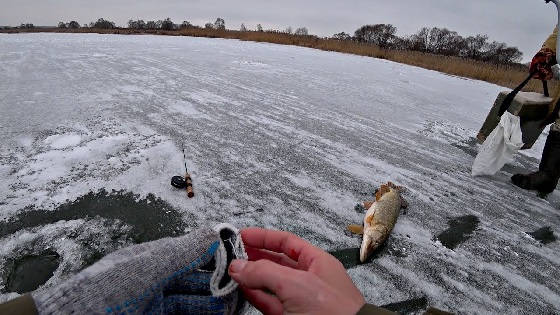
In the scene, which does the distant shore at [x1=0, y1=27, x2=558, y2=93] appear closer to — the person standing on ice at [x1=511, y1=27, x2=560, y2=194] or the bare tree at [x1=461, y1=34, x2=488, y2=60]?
the person standing on ice at [x1=511, y1=27, x2=560, y2=194]

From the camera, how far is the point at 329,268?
3.44ft

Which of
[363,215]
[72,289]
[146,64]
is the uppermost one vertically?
[146,64]

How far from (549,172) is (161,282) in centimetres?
385

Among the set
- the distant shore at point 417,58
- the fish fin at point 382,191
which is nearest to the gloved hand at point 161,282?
the fish fin at point 382,191

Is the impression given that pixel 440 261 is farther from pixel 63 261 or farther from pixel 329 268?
pixel 63 261

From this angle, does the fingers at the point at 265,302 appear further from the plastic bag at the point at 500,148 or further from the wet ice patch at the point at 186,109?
the wet ice patch at the point at 186,109

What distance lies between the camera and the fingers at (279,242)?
1.16 metres

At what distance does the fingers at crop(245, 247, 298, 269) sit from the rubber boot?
328cm

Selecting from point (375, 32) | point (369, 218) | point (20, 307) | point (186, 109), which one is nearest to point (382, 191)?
point (369, 218)

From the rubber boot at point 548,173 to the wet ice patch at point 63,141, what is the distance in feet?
14.9

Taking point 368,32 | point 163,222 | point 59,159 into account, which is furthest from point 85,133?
point 368,32

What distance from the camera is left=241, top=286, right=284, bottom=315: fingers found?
110 cm

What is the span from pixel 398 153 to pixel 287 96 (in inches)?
105

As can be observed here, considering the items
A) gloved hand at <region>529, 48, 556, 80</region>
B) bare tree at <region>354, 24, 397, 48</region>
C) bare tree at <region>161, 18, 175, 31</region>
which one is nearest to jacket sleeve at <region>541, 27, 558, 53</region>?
gloved hand at <region>529, 48, 556, 80</region>
